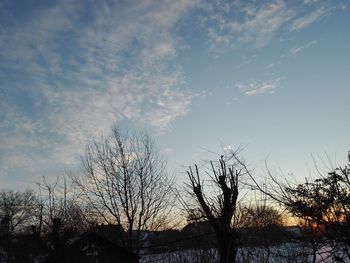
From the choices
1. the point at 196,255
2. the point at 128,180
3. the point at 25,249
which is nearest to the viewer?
the point at 196,255

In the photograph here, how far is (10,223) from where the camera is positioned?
6125 cm

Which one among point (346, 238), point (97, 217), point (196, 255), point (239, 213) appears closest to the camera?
point (346, 238)

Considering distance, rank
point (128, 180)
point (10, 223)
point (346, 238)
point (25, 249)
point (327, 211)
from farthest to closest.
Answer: point (10, 223) → point (128, 180) → point (25, 249) → point (327, 211) → point (346, 238)

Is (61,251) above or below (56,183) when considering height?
below

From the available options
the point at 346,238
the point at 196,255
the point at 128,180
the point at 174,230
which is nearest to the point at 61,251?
the point at 196,255

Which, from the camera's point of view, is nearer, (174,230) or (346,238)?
(346,238)

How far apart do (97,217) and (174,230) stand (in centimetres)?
566

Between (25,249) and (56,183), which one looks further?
(56,183)

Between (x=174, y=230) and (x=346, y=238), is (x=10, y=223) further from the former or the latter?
(x=346, y=238)

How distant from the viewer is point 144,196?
23.6 m

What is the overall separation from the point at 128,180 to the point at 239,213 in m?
8.43

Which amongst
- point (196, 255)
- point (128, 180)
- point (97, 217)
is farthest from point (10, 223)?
point (196, 255)

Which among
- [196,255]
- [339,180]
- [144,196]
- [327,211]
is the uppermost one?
[144,196]

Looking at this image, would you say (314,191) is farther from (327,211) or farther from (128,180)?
(128,180)
